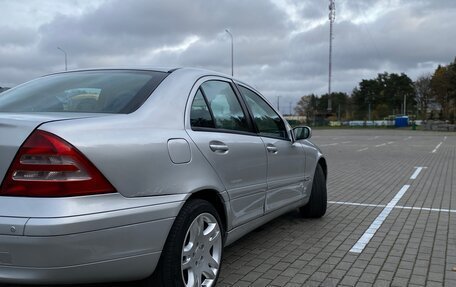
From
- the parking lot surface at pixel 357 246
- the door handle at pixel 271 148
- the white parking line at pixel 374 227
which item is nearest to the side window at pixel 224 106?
the door handle at pixel 271 148

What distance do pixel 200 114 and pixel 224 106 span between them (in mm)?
483

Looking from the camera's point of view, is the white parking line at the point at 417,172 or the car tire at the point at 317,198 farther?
the white parking line at the point at 417,172

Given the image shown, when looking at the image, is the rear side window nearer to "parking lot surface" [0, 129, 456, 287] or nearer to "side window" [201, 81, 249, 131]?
"side window" [201, 81, 249, 131]

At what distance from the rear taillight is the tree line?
87.1 meters

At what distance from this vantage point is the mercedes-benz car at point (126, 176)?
2.42 meters

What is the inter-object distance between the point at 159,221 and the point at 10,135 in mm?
938

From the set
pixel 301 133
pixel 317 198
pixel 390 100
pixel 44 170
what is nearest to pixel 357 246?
pixel 317 198

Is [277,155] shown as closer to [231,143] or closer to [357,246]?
[231,143]

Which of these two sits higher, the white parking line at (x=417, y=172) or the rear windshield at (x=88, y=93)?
the rear windshield at (x=88, y=93)

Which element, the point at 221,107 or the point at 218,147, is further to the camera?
the point at 221,107

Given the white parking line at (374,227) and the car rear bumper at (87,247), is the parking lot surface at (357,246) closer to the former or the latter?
the white parking line at (374,227)

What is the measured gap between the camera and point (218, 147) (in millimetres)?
3469

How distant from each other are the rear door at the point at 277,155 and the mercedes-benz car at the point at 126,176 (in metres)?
0.16

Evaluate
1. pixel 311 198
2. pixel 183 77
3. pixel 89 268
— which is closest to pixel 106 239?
pixel 89 268
